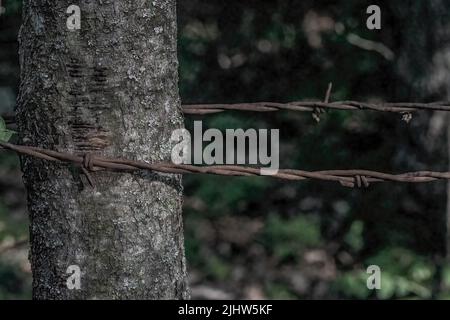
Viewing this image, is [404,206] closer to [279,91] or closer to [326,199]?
[326,199]

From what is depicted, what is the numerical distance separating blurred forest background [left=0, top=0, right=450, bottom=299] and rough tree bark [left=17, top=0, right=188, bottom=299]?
2.04 metres

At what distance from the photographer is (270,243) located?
416cm

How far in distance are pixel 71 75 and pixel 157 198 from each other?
30cm

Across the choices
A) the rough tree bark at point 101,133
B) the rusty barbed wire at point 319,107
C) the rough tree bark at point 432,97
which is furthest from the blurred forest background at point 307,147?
the rough tree bark at point 101,133

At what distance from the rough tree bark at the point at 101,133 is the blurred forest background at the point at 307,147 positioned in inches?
80.4

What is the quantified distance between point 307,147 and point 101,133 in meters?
2.54

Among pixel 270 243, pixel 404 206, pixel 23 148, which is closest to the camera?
pixel 23 148

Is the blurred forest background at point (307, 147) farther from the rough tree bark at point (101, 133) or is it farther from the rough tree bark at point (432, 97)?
the rough tree bark at point (101, 133)

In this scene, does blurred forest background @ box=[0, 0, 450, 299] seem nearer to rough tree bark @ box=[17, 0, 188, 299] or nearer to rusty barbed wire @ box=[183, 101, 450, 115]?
rusty barbed wire @ box=[183, 101, 450, 115]

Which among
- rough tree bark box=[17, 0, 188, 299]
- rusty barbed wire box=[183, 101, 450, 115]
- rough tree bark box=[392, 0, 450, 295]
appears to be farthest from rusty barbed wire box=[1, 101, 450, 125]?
rough tree bark box=[392, 0, 450, 295]

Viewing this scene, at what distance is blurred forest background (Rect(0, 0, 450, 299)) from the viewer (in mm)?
3648

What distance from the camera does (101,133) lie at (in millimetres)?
1695

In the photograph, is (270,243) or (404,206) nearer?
(404,206)
